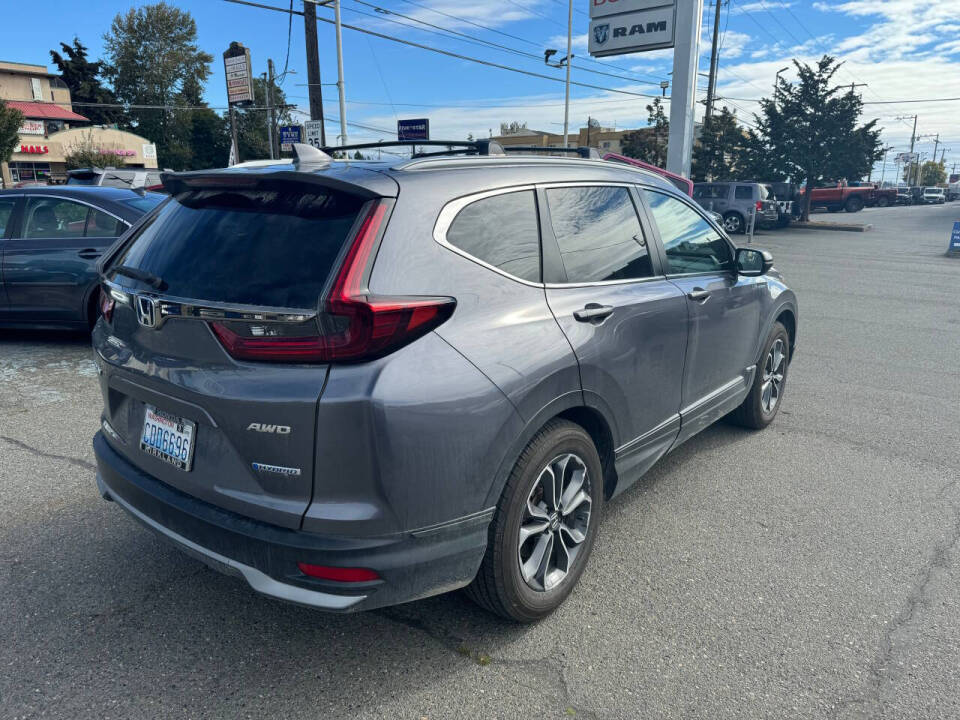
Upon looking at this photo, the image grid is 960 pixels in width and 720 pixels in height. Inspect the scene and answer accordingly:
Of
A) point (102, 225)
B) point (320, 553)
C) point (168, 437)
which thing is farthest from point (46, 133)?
point (320, 553)

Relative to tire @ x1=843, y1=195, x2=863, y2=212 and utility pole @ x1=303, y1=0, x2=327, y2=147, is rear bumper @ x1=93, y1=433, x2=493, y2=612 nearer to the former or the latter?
utility pole @ x1=303, y1=0, x2=327, y2=147

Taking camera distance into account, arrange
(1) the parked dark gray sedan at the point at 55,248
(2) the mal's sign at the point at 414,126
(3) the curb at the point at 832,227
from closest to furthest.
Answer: (1) the parked dark gray sedan at the point at 55,248
(2) the mal's sign at the point at 414,126
(3) the curb at the point at 832,227

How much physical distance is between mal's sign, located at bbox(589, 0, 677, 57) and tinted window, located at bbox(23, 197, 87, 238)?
56.3ft

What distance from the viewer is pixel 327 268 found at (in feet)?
7.01

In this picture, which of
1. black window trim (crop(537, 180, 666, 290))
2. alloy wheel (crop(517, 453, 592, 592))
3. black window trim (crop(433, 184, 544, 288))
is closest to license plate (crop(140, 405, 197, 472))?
black window trim (crop(433, 184, 544, 288))

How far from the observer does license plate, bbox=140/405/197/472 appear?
2330 millimetres

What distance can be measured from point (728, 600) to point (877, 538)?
1.08m

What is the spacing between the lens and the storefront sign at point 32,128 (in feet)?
164

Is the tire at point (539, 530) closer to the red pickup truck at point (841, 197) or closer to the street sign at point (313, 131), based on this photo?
the street sign at point (313, 131)

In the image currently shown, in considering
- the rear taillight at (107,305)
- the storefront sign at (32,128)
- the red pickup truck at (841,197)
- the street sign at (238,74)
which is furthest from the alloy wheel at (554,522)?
the storefront sign at (32,128)

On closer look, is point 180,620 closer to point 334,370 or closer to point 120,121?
point 334,370

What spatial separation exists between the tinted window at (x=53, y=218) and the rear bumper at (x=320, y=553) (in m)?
5.65

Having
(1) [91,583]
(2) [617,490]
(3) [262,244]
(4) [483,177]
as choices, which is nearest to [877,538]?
(2) [617,490]

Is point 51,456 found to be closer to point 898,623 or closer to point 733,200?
point 898,623
